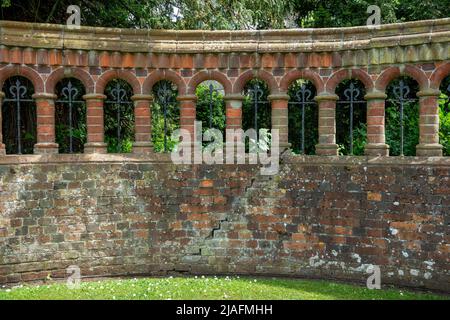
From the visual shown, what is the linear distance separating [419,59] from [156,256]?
187 inches

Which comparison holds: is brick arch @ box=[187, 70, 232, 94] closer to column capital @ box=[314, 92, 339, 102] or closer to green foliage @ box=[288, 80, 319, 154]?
column capital @ box=[314, 92, 339, 102]

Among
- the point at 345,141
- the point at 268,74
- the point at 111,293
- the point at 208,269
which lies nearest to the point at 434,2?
the point at 345,141

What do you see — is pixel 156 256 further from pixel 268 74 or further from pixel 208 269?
pixel 268 74

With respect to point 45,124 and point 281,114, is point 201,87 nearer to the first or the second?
point 281,114

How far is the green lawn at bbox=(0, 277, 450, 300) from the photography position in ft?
24.1

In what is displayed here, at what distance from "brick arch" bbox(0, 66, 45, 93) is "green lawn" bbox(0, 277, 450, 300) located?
2.87m

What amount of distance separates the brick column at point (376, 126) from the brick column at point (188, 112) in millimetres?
2594

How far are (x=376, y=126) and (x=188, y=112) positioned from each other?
280 cm

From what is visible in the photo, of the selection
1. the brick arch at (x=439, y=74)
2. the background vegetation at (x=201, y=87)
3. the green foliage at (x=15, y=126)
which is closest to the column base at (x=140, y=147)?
the background vegetation at (x=201, y=87)

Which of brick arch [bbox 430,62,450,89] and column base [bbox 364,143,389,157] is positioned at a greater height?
brick arch [bbox 430,62,450,89]

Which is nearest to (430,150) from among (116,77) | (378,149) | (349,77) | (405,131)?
(378,149)

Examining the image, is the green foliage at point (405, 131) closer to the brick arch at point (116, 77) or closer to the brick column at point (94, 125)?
the brick arch at point (116, 77)

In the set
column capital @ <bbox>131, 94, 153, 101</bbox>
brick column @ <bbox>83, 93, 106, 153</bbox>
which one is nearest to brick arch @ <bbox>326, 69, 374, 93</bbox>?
column capital @ <bbox>131, 94, 153, 101</bbox>

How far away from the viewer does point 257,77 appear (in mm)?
8703
